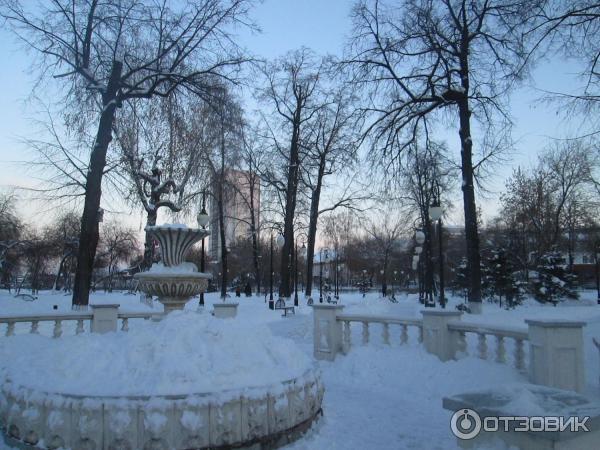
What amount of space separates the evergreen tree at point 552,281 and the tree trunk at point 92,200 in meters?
25.3

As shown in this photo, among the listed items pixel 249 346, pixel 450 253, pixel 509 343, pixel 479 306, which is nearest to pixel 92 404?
pixel 249 346

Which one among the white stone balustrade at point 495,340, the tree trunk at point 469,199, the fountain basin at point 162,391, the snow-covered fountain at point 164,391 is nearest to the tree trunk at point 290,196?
the tree trunk at point 469,199

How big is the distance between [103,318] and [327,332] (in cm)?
535

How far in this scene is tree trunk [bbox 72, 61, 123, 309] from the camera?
15.0 meters

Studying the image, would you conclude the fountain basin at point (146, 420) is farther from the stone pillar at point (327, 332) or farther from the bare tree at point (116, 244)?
the bare tree at point (116, 244)

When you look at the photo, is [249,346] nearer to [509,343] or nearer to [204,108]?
[509,343]

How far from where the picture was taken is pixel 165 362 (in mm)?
5074

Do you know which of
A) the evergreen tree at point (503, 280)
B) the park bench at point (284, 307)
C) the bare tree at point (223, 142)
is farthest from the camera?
the evergreen tree at point (503, 280)

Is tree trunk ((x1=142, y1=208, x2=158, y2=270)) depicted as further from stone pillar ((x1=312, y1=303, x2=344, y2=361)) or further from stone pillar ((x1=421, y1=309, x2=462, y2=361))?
stone pillar ((x1=421, y1=309, x2=462, y2=361))

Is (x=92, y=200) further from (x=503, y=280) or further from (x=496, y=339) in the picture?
(x=503, y=280)

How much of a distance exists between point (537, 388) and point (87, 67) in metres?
17.1

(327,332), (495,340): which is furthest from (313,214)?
(495,340)

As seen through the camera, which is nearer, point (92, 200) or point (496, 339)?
point (496, 339)

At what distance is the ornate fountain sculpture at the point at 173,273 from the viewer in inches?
316
